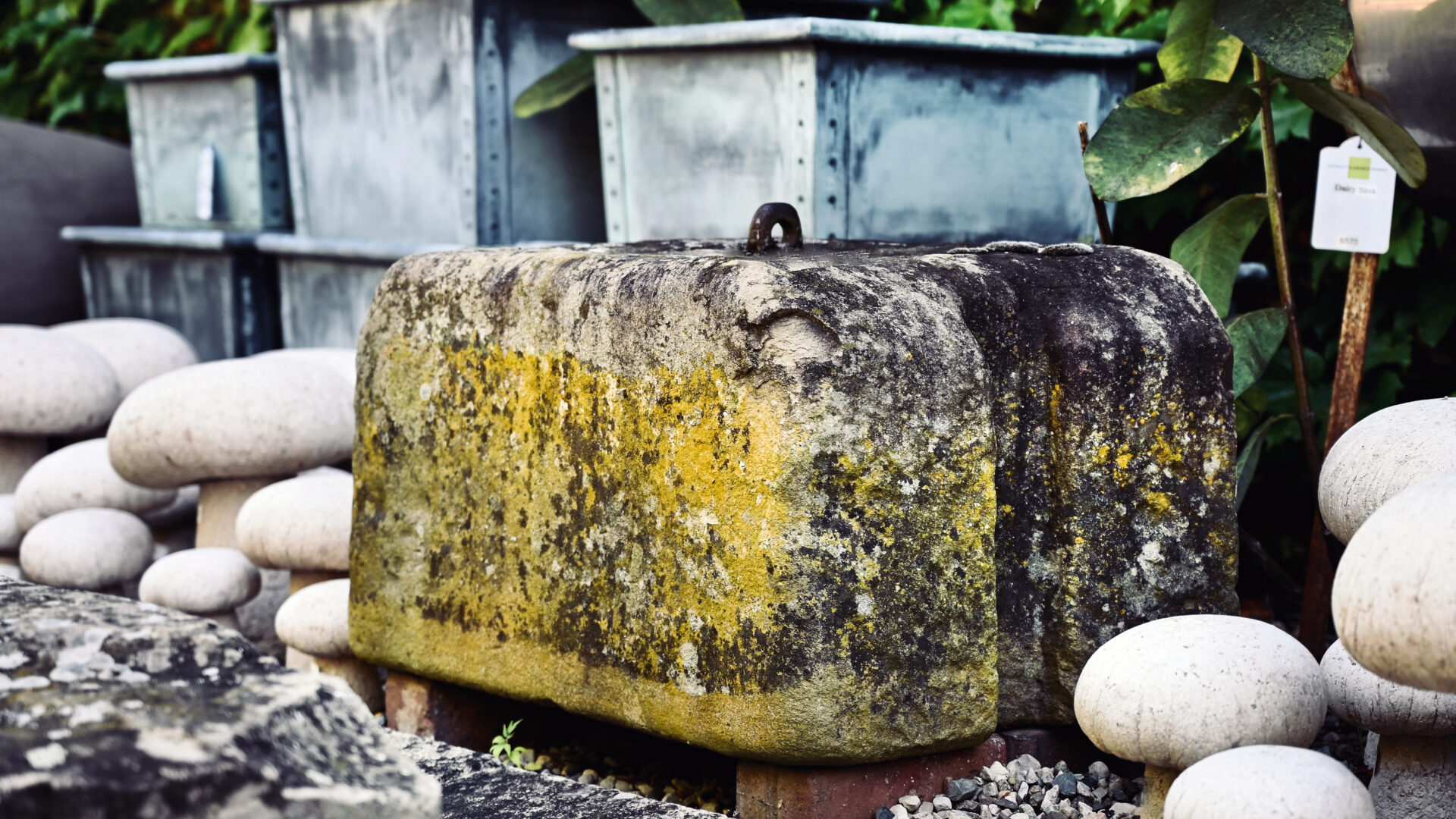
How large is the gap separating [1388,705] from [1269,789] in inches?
16.4

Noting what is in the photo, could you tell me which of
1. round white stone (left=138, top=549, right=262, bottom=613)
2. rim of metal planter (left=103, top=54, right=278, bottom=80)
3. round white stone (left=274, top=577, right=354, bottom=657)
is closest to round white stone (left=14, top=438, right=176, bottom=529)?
round white stone (left=138, top=549, right=262, bottom=613)

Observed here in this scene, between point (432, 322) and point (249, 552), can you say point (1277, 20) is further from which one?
point (249, 552)

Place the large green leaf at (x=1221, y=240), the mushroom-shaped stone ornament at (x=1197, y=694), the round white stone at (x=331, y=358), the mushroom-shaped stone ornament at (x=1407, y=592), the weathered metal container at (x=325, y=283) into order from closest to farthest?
the mushroom-shaped stone ornament at (x=1407, y=592)
the mushroom-shaped stone ornament at (x=1197, y=694)
the large green leaf at (x=1221, y=240)
the round white stone at (x=331, y=358)
the weathered metal container at (x=325, y=283)

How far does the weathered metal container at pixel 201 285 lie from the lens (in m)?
4.84

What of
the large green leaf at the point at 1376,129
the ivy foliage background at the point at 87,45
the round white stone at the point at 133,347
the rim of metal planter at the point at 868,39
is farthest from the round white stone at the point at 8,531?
the large green leaf at the point at 1376,129

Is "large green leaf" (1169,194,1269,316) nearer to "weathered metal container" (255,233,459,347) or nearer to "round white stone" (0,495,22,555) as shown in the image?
"weathered metal container" (255,233,459,347)

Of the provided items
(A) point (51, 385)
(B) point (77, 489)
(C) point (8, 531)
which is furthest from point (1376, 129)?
(C) point (8, 531)

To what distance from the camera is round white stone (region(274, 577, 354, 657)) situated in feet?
9.33

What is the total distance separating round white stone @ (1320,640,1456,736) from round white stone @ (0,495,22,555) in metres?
3.28

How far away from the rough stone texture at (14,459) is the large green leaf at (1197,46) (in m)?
3.28

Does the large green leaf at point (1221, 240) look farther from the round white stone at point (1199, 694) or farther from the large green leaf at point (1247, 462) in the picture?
the round white stone at point (1199, 694)

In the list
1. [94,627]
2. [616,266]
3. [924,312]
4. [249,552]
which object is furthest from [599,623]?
[249,552]

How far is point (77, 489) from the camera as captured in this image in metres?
3.65

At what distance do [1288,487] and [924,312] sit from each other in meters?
2.40
